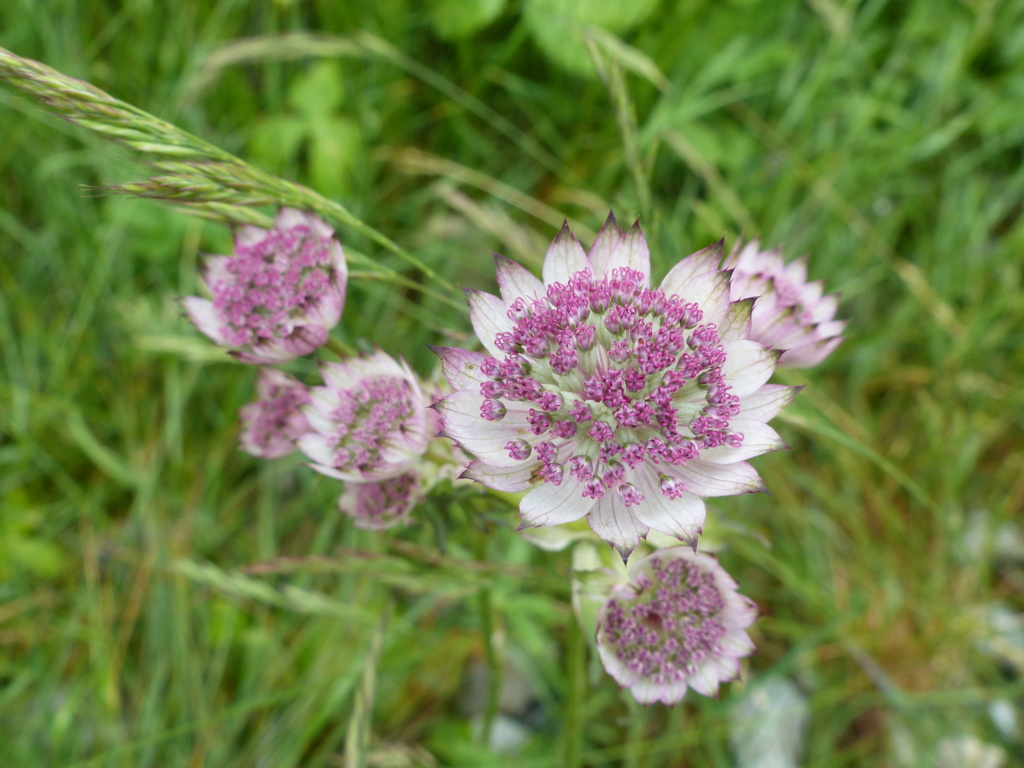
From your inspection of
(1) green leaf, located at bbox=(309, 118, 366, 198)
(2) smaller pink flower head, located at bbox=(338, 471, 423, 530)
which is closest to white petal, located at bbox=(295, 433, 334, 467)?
(2) smaller pink flower head, located at bbox=(338, 471, 423, 530)

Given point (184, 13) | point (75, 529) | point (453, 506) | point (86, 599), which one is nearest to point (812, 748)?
point (453, 506)

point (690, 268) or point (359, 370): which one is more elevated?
point (690, 268)

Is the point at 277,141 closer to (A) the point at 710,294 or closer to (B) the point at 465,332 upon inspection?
(B) the point at 465,332

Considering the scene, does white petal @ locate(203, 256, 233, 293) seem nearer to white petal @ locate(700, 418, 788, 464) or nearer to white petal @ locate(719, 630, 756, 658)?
white petal @ locate(700, 418, 788, 464)

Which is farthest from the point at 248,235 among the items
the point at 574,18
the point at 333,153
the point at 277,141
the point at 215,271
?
the point at 574,18

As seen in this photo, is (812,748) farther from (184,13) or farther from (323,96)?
(184,13)

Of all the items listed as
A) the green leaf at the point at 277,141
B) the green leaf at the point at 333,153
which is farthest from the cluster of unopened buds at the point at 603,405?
the green leaf at the point at 277,141
